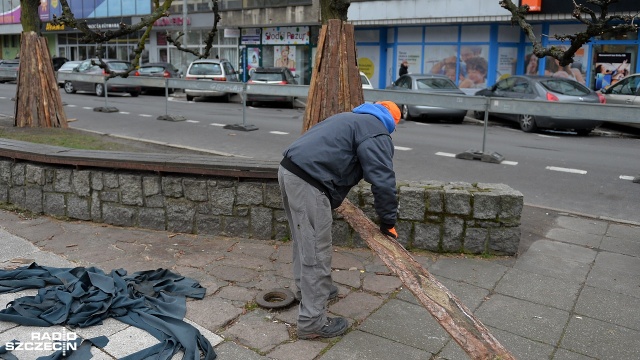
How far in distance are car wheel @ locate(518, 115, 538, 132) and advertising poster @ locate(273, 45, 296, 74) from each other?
18.4 meters

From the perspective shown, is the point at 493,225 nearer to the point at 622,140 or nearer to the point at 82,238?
the point at 82,238

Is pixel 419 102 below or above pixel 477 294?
above

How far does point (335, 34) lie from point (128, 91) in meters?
21.2

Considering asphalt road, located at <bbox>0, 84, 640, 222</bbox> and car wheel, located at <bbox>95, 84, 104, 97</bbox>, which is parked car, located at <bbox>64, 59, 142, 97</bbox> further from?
asphalt road, located at <bbox>0, 84, 640, 222</bbox>

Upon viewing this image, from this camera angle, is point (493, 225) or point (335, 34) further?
point (335, 34)

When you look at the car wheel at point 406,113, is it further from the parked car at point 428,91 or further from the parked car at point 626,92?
the parked car at point 626,92

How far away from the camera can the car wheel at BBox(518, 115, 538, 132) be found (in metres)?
16.5

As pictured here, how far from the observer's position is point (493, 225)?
5.88m

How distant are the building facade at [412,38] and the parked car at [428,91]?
5.70m

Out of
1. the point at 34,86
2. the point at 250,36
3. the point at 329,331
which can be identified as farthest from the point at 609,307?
the point at 250,36

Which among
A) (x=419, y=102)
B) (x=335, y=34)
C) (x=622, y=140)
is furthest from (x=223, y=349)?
(x=622, y=140)

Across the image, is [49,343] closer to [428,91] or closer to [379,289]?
[379,289]

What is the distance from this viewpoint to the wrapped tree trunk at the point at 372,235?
356 centimetres

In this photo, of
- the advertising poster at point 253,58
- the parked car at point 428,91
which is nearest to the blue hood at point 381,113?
the parked car at point 428,91
